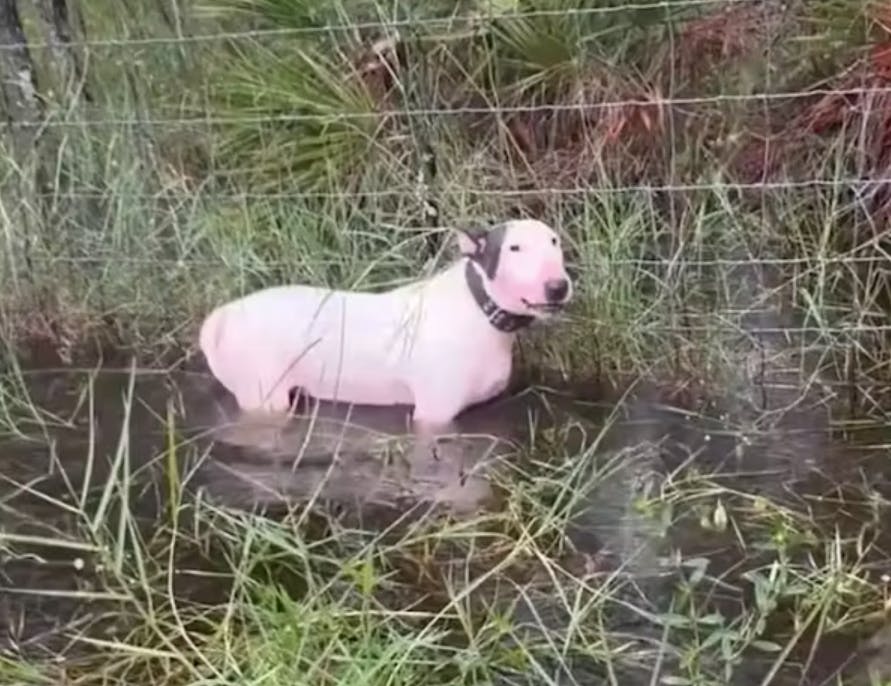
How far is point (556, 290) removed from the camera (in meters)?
2.04

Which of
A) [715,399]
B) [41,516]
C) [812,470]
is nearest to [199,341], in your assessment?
[41,516]

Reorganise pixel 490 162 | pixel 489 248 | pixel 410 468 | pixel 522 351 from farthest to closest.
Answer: pixel 490 162, pixel 522 351, pixel 489 248, pixel 410 468

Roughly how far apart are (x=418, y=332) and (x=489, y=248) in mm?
143

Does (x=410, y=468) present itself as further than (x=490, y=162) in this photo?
No

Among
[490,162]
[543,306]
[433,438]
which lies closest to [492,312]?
[543,306]

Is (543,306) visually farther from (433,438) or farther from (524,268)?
(433,438)

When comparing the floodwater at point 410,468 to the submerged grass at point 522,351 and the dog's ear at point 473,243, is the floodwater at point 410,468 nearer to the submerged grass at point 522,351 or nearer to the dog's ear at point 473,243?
the submerged grass at point 522,351

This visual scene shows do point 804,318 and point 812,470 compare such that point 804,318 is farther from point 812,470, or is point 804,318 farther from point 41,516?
point 41,516

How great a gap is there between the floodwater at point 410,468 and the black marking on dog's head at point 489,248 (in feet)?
0.64

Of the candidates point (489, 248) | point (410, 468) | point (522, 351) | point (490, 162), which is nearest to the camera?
point (410, 468)

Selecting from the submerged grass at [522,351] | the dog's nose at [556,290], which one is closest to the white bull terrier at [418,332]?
the dog's nose at [556,290]

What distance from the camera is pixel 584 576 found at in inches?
62.9

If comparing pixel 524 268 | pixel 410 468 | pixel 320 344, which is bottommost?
pixel 410 468

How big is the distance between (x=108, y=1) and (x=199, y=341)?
2.51 feet
